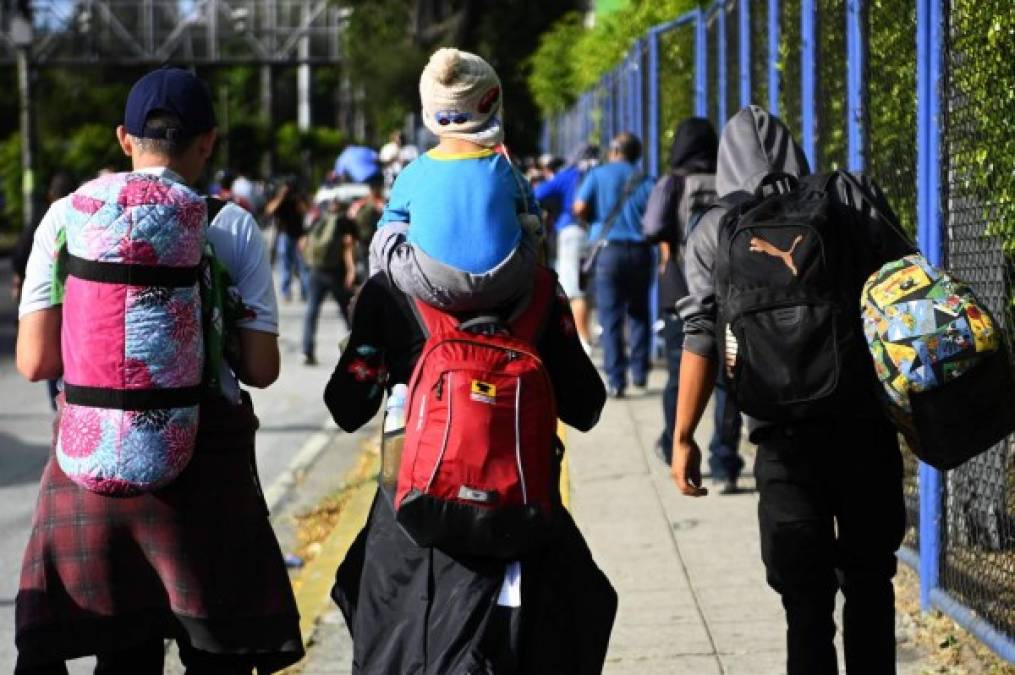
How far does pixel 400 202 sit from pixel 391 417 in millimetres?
511

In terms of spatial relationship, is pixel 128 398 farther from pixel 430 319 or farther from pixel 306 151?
pixel 306 151

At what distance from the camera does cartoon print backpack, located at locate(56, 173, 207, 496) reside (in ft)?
13.1

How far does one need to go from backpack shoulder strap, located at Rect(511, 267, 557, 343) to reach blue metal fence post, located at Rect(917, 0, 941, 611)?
2112 millimetres

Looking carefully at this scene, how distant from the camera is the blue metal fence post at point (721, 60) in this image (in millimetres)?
11398

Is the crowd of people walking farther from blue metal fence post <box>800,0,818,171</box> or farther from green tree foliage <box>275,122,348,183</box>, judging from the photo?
green tree foliage <box>275,122,348,183</box>

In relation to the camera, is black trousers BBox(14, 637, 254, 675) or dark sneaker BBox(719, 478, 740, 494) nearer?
black trousers BBox(14, 637, 254, 675)

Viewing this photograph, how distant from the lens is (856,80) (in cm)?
682

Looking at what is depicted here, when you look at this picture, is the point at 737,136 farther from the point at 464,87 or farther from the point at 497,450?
the point at 497,450

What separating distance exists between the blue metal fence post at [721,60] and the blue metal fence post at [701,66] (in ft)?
1.09

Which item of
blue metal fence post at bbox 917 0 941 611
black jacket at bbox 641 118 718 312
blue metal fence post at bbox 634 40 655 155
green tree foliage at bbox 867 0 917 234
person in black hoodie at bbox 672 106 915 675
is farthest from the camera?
blue metal fence post at bbox 634 40 655 155

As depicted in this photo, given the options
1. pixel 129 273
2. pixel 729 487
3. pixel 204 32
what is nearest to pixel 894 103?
pixel 729 487

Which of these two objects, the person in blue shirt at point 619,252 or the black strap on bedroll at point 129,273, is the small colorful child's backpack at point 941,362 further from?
the person in blue shirt at point 619,252

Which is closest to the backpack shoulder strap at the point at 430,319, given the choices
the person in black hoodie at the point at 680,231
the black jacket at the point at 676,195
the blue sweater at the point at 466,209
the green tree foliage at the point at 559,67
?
the blue sweater at the point at 466,209

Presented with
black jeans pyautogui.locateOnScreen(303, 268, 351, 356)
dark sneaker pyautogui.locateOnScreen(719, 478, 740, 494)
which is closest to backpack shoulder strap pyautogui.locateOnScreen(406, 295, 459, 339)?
dark sneaker pyautogui.locateOnScreen(719, 478, 740, 494)
